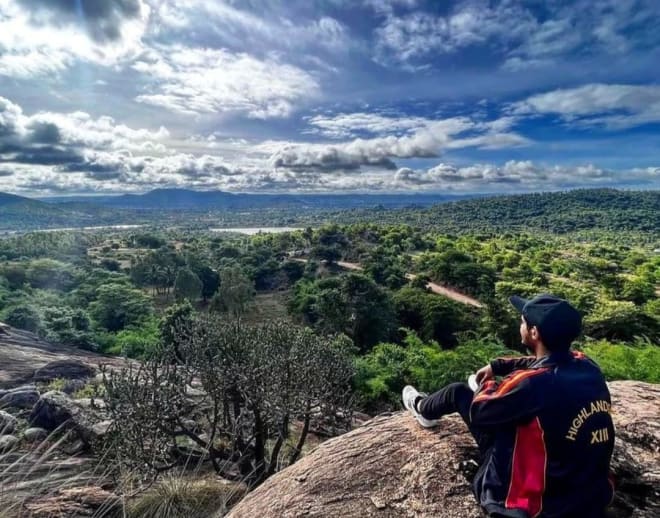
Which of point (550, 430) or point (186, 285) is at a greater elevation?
point (550, 430)

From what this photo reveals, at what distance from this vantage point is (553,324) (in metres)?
2.57

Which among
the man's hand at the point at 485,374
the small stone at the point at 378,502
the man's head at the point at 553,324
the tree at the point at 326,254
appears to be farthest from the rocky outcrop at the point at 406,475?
the tree at the point at 326,254

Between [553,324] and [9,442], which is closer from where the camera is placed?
[553,324]

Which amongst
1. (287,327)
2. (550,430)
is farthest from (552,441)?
(287,327)

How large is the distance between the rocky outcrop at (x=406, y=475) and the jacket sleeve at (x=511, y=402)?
0.67 m

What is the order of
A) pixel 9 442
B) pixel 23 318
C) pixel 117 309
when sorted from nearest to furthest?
1. pixel 9 442
2. pixel 23 318
3. pixel 117 309

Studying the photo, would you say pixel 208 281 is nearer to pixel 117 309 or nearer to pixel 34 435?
pixel 117 309

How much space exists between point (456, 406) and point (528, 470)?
2.54 ft

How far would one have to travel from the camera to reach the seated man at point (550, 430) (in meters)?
2.42

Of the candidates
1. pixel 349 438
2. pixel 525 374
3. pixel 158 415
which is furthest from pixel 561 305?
pixel 158 415

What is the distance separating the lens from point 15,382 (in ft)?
41.8

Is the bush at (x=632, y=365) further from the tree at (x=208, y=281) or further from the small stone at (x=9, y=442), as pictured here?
the tree at (x=208, y=281)

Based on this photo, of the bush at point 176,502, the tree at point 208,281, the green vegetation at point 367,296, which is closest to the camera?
the bush at point 176,502

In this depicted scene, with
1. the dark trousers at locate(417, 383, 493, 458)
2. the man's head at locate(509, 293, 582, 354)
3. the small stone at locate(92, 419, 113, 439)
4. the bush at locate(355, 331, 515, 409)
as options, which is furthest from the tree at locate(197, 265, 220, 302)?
the man's head at locate(509, 293, 582, 354)
